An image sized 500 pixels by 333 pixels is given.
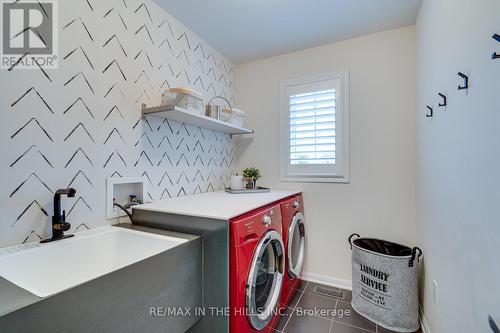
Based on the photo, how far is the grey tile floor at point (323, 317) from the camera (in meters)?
1.65

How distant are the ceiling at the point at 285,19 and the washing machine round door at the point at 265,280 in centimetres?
168

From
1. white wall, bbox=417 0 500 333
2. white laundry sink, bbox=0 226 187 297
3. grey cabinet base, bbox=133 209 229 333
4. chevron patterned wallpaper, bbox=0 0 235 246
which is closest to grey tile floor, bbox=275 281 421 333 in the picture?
white wall, bbox=417 0 500 333

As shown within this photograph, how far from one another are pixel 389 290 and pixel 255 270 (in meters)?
1.08

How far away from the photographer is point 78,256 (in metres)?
1.08

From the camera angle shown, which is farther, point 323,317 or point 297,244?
point 297,244

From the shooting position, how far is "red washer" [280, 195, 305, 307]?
5.98ft

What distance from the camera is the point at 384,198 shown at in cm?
205

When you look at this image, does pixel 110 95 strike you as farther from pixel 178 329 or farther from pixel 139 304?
pixel 178 329

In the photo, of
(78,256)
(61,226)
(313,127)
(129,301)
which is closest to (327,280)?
(313,127)

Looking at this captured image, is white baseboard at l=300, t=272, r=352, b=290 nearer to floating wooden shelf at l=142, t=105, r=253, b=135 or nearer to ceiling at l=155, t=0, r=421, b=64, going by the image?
floating wooden shelf at l=142, t=105, r=253, b=135

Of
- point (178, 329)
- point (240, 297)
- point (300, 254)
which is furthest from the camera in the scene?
point (300, 254)

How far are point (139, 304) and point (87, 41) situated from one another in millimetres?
1408

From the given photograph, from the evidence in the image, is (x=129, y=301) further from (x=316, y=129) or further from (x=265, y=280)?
(x=316, y=129)

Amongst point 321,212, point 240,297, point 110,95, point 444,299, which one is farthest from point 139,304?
point 321,212
